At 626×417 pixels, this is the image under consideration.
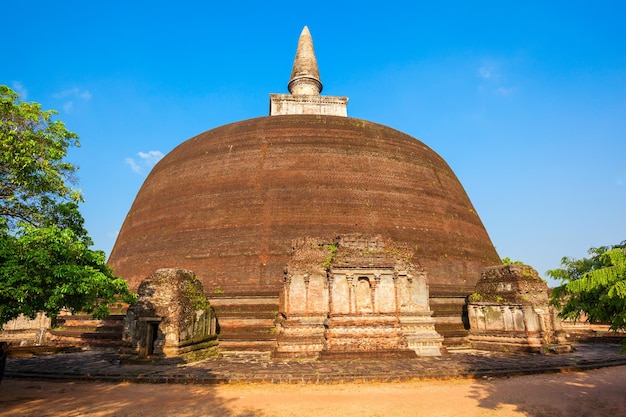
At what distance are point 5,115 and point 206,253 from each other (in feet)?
31.0

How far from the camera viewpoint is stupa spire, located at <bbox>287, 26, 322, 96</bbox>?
28719 mm

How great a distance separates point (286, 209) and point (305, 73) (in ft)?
47.2

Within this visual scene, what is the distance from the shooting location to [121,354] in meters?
13.0

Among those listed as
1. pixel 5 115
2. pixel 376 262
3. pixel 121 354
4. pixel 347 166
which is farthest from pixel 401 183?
pixel 5 115

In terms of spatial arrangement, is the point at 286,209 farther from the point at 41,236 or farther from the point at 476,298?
the point at 41,236

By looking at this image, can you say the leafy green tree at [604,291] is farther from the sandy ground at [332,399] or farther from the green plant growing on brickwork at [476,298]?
the green plant growing on brickwork at [476,298]

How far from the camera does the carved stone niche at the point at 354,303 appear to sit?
13.4 metres

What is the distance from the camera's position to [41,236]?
8312mm

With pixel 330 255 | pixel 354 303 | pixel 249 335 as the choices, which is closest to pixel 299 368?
pixel 354 303

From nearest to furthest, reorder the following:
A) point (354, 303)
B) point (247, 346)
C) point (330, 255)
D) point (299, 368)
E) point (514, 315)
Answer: point (299, 368), point (354, 303), point (247, 346), point (330, 255), point (514, 315)

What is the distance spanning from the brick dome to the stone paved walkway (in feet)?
15.9

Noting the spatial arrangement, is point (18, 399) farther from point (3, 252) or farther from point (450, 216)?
point (450, 216)

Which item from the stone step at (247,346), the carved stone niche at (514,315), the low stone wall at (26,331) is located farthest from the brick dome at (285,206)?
the low stone wall at (26,331)

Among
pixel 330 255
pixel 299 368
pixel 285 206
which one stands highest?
pixel 285 206
